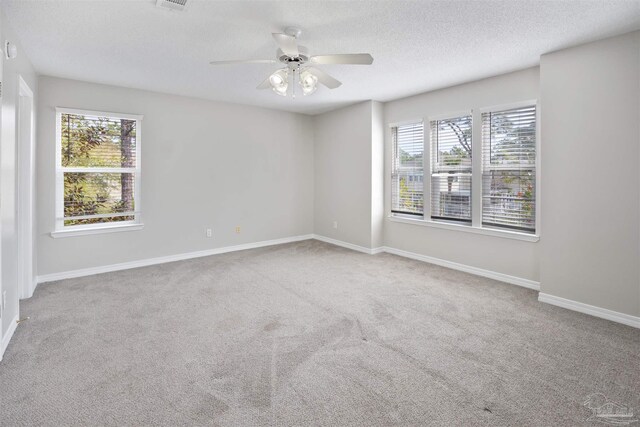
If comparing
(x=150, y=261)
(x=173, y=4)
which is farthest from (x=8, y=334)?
(x=173, y=4)

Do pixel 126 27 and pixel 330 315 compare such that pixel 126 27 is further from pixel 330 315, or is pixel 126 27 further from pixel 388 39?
pixel 330 315

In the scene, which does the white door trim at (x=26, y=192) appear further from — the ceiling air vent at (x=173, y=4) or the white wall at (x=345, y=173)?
the white wall at (x=345, y=173)

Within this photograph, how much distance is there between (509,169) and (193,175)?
14.4ft

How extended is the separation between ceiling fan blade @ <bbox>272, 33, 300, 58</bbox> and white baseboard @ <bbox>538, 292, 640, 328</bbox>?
3.34 metres

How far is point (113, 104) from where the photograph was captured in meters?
4.51

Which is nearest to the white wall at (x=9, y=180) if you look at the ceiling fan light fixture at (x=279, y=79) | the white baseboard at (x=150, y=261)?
the white baseboard at (x=150, y=261)

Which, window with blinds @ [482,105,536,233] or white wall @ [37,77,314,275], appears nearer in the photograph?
window with blinds @ [482,105,536,233]

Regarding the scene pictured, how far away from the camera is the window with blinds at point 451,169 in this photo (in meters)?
4.53

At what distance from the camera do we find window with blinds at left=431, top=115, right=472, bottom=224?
14.9 feet

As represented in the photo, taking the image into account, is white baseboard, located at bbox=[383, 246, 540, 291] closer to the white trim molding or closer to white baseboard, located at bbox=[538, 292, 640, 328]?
the white trim molding

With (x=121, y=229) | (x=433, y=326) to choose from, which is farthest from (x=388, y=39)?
(x=121, y=229)

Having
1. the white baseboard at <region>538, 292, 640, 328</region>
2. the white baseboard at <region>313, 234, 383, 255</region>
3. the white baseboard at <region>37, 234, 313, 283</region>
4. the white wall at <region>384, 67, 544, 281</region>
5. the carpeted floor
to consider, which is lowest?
the carpeted floor

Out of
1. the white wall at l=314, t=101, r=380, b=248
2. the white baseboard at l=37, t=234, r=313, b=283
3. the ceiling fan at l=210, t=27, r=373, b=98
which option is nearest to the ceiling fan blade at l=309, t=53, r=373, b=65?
the ceiling fan at l=210, t=27, r=373, b=98

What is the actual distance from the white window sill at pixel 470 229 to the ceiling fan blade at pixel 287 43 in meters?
3.13
